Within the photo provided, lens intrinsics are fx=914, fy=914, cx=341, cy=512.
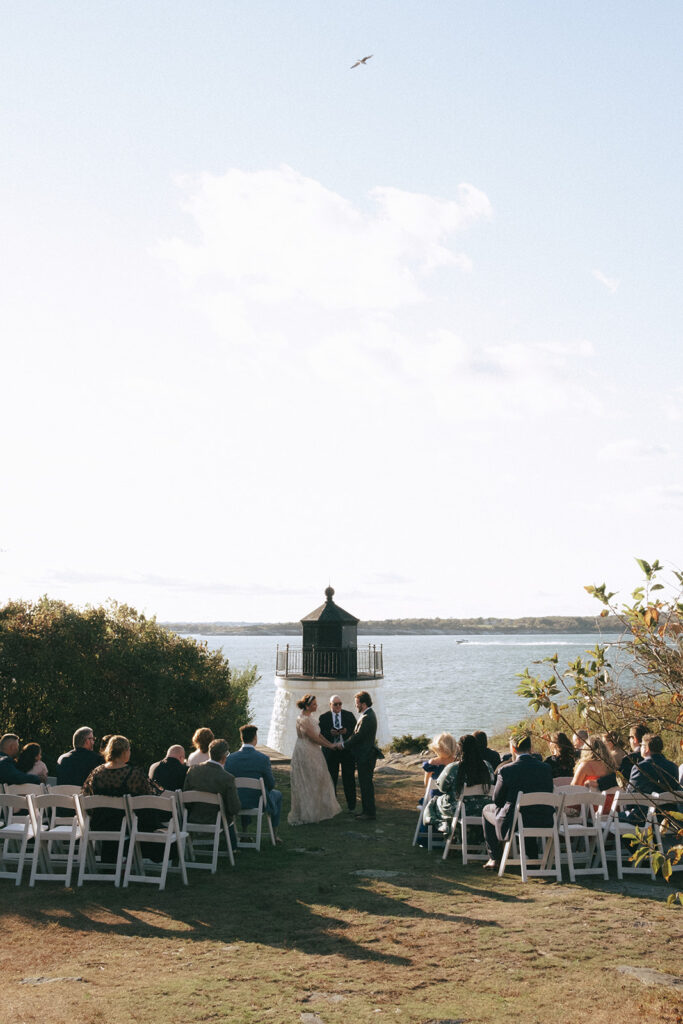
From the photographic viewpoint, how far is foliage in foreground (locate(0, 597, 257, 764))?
16219 mm

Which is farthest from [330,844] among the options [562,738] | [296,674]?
[296,674]

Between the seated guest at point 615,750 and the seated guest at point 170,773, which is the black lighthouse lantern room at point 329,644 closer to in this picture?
the seated guest at point 170,773

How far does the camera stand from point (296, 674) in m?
33.4

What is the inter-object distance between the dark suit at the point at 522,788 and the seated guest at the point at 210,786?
2797 mm

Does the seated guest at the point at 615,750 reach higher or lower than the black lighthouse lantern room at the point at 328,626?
lower

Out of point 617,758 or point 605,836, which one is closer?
point 605,836

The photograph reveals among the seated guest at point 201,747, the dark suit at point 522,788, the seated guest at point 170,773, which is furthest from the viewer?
the seated guest at point 201,747

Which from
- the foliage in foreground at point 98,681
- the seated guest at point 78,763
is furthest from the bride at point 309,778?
the foliage in foreground at point 98,681

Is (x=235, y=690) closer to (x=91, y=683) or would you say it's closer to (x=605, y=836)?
(x=91, y=683)

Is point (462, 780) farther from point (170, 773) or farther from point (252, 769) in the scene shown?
point (170, 773)

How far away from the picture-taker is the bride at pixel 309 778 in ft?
41.5

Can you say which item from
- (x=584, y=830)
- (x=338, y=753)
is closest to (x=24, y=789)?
(x=338, y=753)

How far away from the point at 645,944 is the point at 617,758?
12.0 feet

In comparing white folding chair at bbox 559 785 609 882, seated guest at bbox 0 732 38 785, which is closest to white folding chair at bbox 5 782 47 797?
seated guest at bbox 0 732 38 785
